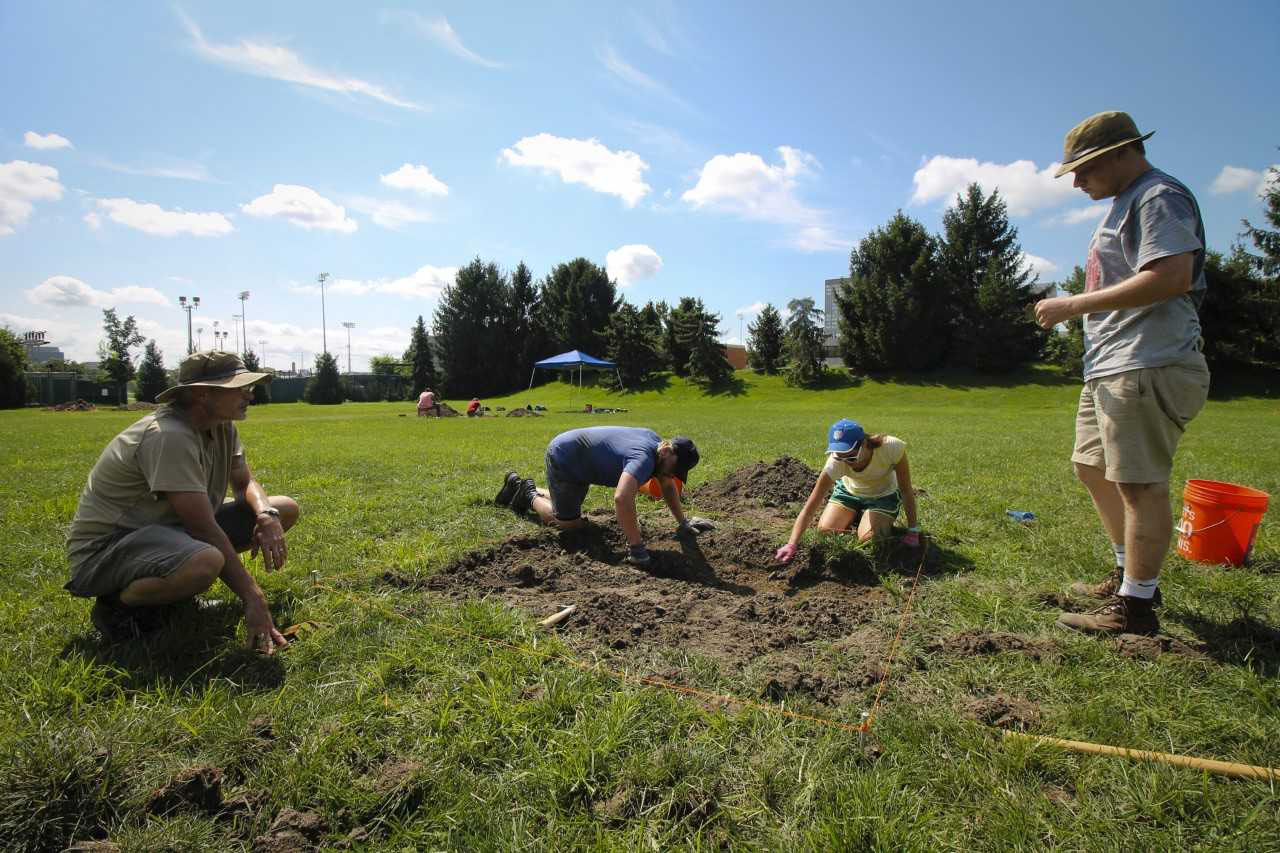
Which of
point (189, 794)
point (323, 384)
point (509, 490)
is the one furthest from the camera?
point (323, 384)

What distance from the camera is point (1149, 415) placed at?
2.92m

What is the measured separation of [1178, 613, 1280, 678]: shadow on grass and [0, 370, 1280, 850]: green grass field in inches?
0.7

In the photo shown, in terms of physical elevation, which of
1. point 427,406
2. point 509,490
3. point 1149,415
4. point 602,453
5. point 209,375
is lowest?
point 509,490

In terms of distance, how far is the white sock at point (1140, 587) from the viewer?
3.01 metres

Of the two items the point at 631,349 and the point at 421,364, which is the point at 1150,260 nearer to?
the point at 631,349

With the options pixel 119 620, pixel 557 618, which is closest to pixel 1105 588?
pixel 557 618

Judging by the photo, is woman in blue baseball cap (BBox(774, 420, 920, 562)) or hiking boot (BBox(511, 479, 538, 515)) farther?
hiking boot (BBox(511, 479, 538, 515))

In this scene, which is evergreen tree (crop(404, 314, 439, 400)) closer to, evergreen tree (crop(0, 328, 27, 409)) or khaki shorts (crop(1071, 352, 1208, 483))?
evergreen tree (crop(0, 328, 27, 409))

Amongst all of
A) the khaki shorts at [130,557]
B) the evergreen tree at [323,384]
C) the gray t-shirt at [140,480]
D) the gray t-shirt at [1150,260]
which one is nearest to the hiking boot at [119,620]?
the khaki shorts at [130,557]

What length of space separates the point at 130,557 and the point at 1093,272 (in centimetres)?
504

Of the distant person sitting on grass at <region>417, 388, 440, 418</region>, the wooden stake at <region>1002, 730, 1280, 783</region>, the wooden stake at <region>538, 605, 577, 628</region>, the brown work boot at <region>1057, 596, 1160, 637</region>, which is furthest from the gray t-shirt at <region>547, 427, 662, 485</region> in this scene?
the distant person sitting on grass at <region>417, 388, 440, 418</region>

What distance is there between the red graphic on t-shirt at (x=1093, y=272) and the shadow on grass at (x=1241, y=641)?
1812mm

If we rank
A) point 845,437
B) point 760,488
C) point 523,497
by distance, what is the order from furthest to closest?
point 760,488, point 523,497, point 845,437

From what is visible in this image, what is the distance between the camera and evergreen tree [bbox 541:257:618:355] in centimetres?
4841
